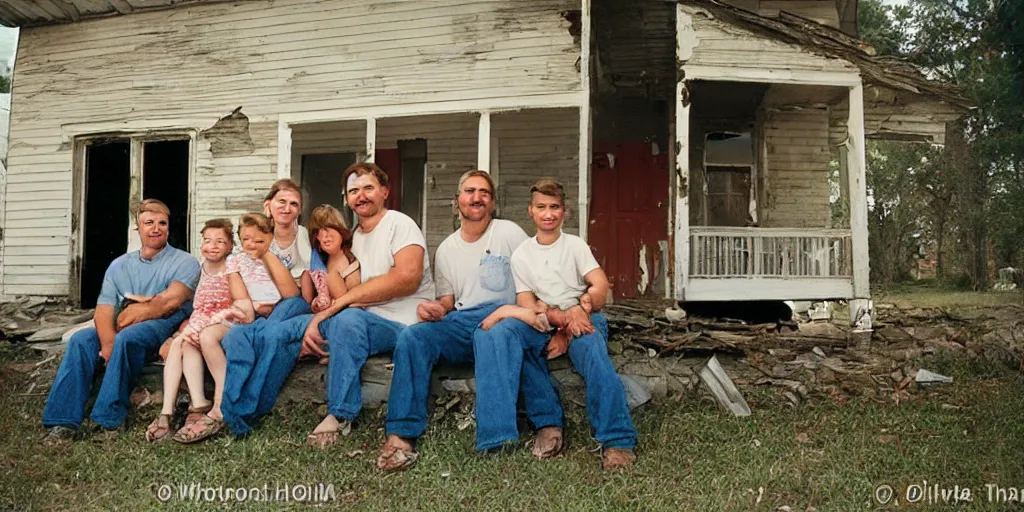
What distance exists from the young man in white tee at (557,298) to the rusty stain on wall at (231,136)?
18.1 ft

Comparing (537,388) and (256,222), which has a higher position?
(256,222)

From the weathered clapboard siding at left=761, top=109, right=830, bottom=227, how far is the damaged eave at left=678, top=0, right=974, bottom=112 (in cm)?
215

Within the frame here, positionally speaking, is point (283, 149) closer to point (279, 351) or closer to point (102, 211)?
point (102, 211)

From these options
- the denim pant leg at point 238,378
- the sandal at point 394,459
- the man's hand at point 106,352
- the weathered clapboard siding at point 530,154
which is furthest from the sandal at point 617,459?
the weathered clapboard siding at point 530,154

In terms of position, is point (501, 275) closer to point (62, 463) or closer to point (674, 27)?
point (62, 463)

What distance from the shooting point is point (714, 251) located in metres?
6.91

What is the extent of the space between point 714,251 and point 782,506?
13.1 feet

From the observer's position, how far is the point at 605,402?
11.8 feet

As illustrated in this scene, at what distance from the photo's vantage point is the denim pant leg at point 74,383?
4285 millimetres

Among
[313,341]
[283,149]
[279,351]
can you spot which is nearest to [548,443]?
[313,341]

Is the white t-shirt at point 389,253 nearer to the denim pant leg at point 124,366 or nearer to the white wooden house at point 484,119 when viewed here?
the denim pant leg at point 124,366

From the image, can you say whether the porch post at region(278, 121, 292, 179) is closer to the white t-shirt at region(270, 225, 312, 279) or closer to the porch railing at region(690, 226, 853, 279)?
the white t-shirt at region(270, 225, 312, 279)

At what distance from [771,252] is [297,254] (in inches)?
193

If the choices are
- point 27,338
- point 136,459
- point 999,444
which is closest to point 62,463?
point 136,459
